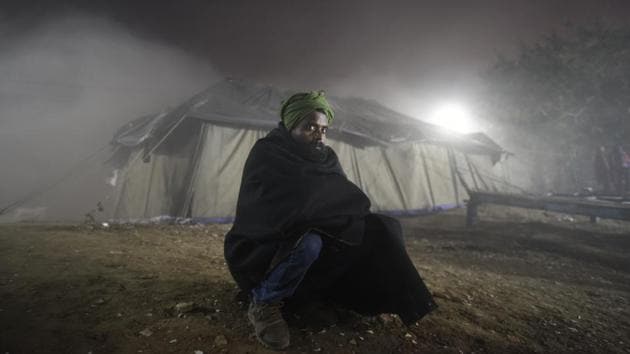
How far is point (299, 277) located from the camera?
178cm

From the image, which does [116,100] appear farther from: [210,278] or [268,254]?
[268,254]

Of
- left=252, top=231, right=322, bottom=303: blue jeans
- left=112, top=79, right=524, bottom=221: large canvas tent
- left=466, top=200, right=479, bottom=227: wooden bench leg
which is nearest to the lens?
left=252, top=231, right=322, bottom=303: blue jeans

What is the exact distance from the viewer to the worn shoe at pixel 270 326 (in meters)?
1.73

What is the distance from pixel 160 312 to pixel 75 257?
6.74ft

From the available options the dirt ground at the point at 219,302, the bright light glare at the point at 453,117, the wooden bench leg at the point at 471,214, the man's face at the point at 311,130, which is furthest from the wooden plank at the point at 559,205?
the bright light glare at the point at 453,117

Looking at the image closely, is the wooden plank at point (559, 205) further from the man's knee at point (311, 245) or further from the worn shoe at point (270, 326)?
the worn shoe at point (270, 326)

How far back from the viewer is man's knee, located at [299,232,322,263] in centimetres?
171

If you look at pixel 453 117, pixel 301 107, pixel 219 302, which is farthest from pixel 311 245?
pixel 453 117

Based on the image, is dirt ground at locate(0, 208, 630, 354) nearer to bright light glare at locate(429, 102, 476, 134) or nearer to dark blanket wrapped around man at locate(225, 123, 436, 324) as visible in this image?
dark blanket wrapped around man at locate(225, 123, 436, 324)

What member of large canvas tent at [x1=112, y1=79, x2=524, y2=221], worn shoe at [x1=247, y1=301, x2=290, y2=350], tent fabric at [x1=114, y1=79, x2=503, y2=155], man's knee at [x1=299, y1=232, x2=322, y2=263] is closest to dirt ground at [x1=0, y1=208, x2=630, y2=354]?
worn shoe at [x1=247, y1=301, x2=290, y2=350]

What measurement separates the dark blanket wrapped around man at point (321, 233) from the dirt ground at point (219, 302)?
258 millimetres

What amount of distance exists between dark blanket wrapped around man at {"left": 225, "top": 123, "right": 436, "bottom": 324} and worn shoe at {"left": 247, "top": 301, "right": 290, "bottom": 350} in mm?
164

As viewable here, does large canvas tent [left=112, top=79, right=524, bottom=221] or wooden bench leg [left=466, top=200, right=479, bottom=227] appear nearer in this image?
large canvas tent [left=112, top=79, right=524, bottom=221]

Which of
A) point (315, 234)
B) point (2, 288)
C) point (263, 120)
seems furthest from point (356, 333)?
point (263, 120)
